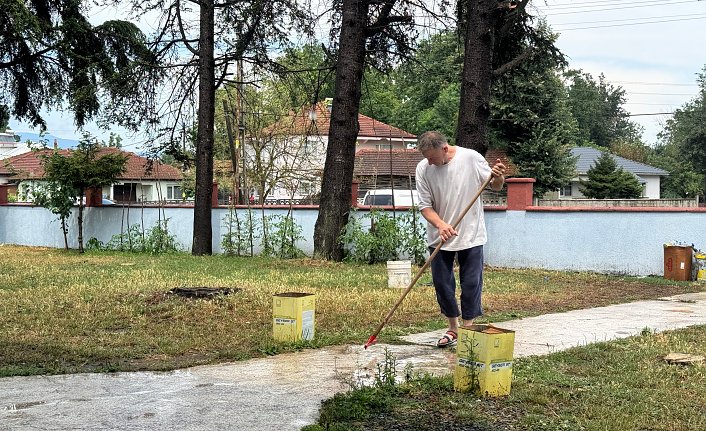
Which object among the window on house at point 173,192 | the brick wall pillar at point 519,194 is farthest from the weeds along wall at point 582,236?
the window on house at point 173,192

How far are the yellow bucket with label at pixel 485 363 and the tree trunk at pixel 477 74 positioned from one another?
10.0 metres

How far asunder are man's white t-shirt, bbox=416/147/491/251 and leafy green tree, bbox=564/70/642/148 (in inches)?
3126

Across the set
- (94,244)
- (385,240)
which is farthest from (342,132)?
(94,244)

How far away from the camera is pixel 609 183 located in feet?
145

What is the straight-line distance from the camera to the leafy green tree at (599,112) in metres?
88.2

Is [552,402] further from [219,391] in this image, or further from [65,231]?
[65,231]

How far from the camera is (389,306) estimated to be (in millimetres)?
9539

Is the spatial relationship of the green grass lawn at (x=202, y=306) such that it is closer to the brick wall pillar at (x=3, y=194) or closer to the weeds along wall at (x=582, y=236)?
the weeds along wall at (x=582, y=236)

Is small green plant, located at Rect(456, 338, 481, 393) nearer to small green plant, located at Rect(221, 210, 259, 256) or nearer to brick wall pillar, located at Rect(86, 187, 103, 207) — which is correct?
small green plant, located at Rect(221, 210, 259, 256)

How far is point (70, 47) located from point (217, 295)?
14.4 meters

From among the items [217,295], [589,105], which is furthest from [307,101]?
[589,105]

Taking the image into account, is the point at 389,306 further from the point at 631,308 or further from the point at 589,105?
the point at 589,105

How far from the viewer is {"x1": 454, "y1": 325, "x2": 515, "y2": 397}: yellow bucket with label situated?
5.07 metres

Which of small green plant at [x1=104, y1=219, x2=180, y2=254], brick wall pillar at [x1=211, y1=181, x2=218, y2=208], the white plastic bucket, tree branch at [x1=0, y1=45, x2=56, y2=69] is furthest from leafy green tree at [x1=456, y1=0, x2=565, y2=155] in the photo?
tree branch at [x1=0, y1=45, x2=56, y2=69]
